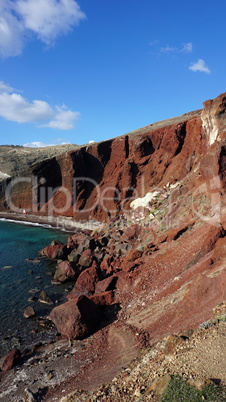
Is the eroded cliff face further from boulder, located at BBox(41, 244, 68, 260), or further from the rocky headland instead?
boulder, located at BBox(41, 244, 68, 260)

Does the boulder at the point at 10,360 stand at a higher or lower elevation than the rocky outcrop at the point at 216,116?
lower

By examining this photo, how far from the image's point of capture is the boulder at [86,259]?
22.5 metres

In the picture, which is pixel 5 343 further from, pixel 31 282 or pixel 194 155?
pixel 194 155

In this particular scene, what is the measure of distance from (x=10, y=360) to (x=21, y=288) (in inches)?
318

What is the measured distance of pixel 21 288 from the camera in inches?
749

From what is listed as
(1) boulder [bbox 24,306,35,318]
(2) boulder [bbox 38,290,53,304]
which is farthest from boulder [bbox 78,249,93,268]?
(1) boulder [bbox 24,306,35,318]

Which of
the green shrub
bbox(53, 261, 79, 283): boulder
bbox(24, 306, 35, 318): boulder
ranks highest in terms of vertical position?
the green shrub

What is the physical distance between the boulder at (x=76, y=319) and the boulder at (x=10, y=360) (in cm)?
223

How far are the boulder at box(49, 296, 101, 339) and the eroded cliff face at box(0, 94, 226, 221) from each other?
62.0 ft

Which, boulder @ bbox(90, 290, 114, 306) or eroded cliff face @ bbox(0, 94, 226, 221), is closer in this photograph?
boulder @ bbox(90, 290, 114, 306)

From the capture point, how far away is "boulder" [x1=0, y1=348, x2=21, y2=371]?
11192 mm

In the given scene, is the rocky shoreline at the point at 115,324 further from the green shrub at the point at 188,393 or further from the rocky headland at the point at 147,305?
the green shrub at the point at 188,393

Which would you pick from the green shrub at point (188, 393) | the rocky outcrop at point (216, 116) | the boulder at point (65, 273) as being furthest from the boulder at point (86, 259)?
the green shrub at point (188, 393)

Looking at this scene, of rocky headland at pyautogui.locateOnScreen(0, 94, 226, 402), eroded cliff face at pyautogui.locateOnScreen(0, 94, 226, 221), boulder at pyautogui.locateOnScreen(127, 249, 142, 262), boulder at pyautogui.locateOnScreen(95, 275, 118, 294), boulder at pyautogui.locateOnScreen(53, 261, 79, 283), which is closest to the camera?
rocky headland at pyautogui.locateOnScreen(0, 94, 226, 402)
